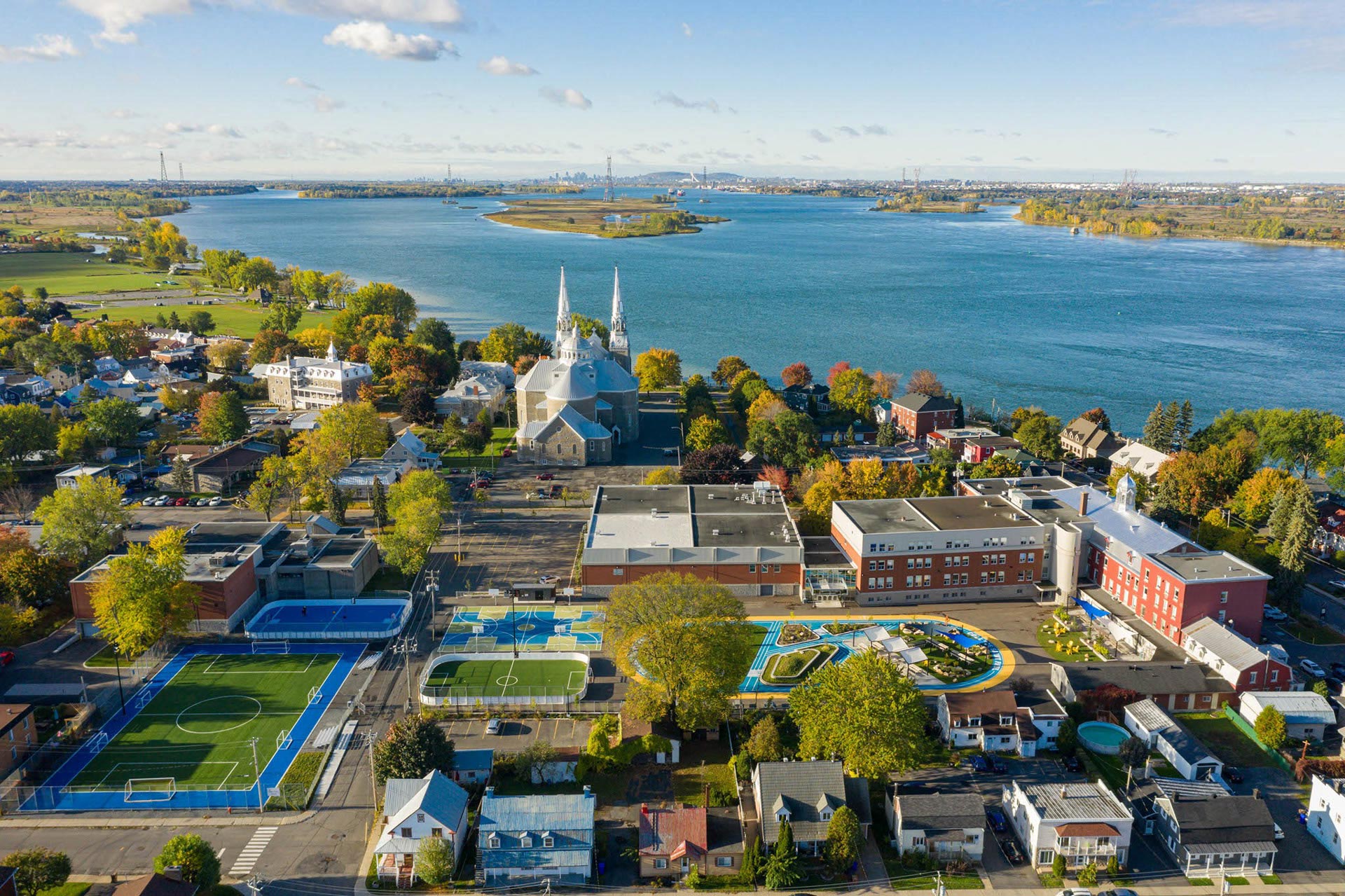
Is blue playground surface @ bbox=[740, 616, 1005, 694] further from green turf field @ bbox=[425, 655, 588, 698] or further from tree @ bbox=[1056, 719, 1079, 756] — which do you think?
green turf field @ bbox=[425, 655, 588, 698]

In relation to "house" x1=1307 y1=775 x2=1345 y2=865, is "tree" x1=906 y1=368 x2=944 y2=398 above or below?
above

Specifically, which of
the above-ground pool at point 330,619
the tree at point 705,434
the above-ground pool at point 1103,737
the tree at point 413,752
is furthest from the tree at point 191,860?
the tree at point 705,434

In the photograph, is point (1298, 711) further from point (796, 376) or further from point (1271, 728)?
point (796, 376)

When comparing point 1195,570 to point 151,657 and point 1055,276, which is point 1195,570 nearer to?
point 151,657

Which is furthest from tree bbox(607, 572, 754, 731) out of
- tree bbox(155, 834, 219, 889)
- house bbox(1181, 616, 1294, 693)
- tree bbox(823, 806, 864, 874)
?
house bbox(1181, 616, 1294, 693)

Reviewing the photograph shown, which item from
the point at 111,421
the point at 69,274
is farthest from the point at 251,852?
the point at 69,274

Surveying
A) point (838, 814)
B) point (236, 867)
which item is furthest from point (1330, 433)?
point (236, 867)
